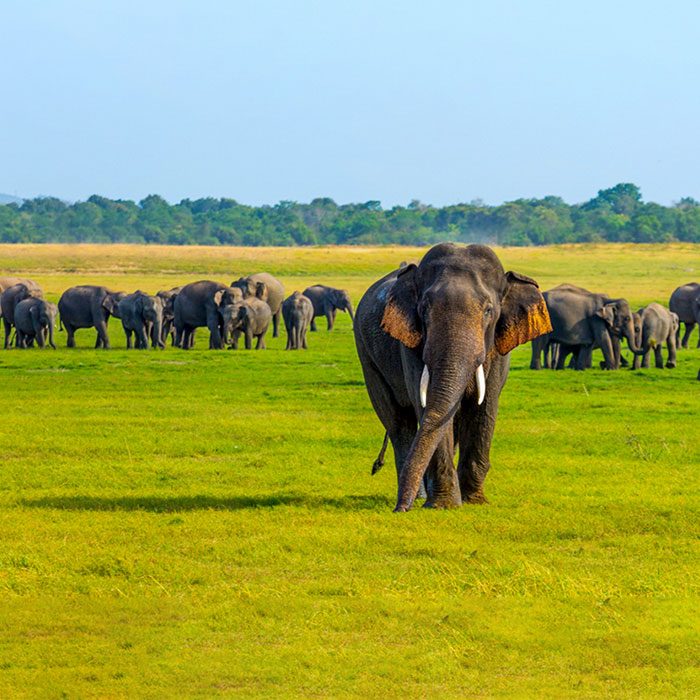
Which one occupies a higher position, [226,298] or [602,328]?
[226,298]

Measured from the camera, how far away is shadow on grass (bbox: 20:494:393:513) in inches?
492

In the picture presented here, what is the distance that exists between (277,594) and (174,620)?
797mm

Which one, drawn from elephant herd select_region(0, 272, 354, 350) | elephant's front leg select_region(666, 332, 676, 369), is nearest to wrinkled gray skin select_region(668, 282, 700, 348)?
elephant's front leg select_region(666, 332, 676, 369)

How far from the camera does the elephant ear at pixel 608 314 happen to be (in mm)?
31438

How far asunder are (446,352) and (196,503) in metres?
3.06

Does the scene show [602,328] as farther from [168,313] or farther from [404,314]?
[404,314]

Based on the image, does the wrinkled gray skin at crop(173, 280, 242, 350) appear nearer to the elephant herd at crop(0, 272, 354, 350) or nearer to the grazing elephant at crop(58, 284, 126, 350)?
the elephant herd at crop(0, 272, 354, 350)

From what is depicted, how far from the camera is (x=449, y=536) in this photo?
10.8m

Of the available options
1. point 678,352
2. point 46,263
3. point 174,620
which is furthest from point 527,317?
point 46,263

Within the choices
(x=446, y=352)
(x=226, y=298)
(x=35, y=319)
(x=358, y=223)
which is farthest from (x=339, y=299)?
(x=358, y=223)

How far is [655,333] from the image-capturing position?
104ft

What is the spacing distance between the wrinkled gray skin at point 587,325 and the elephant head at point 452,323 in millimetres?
19311

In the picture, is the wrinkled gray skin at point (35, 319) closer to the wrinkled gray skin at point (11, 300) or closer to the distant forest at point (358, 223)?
the wrinkled gray skin at point (11, 300)

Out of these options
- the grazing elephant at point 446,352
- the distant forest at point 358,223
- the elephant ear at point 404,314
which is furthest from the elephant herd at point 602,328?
the distant forest at point 358,223
